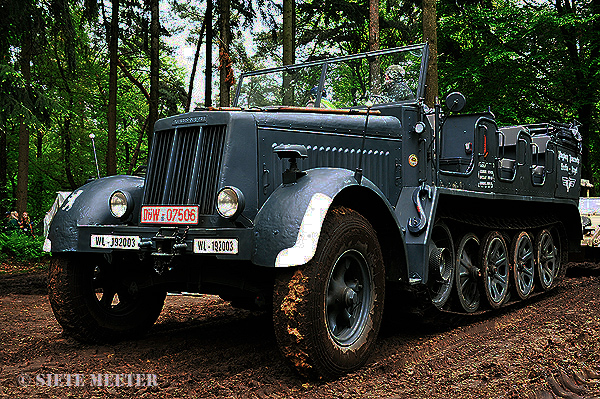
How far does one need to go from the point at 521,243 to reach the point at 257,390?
17.0 feet

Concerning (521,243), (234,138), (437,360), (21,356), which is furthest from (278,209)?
(521,243)

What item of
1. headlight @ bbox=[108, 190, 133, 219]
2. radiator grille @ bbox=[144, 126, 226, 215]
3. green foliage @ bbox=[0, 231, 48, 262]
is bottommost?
green foliage @ bbox=[0, 231, 48, 262]

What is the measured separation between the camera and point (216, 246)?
175 inches

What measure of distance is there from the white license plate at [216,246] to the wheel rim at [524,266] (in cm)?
475

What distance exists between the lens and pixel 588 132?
19.5m

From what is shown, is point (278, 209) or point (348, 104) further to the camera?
point (348, 104)

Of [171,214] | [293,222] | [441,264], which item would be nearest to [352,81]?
[441,264]

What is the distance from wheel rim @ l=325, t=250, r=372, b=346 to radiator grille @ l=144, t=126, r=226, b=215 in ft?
3.69

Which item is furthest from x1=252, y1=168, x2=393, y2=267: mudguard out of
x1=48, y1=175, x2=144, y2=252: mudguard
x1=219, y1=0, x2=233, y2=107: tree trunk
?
x1=219, y1=0, x2=233, y2=107: tree trunk

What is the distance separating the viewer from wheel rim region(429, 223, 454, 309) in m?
6.14

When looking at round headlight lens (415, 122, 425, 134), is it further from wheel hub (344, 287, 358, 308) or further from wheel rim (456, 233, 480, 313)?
wheel hub (344, 287, 358, 308)

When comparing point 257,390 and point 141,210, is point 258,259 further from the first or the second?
point 141,210

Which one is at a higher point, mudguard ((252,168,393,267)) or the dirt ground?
mudguard ((252,168,393,267))
